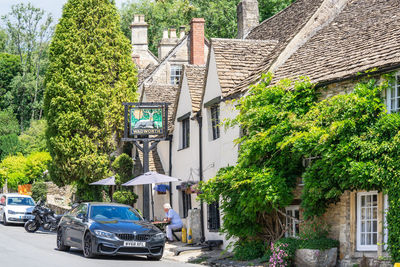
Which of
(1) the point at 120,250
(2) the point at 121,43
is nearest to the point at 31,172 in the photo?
(2) the point at 121,43

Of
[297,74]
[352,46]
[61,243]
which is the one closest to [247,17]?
[297,74]

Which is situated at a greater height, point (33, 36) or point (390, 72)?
point (33, 36)

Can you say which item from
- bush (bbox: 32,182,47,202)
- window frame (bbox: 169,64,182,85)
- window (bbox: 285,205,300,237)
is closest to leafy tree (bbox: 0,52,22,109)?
bush (bbox: 32,182,47,202)

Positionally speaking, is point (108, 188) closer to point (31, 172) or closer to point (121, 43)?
point (121, 43)

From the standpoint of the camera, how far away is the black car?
17.5m

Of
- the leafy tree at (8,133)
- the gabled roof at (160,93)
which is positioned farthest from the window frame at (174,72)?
the leafy tree at (8,133)

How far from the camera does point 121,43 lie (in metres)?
31.8

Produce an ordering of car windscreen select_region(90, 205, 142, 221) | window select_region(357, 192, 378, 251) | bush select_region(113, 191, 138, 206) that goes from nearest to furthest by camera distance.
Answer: window select_region(357, 192, 378, 251) → car windscreen select_region(90, 205, 142, 221) → bush select_region(113, 191, 138, 206)

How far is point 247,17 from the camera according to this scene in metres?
31.8

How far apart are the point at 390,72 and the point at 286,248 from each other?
4865 mm

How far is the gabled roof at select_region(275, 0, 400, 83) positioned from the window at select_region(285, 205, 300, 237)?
363 cm

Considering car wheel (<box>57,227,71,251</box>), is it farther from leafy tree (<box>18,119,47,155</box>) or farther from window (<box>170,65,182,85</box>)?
leafy tree (<box>18,119,47,155</box>)

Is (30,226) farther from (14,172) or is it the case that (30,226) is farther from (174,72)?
(14,172)

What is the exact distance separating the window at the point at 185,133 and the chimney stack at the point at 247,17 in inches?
255
